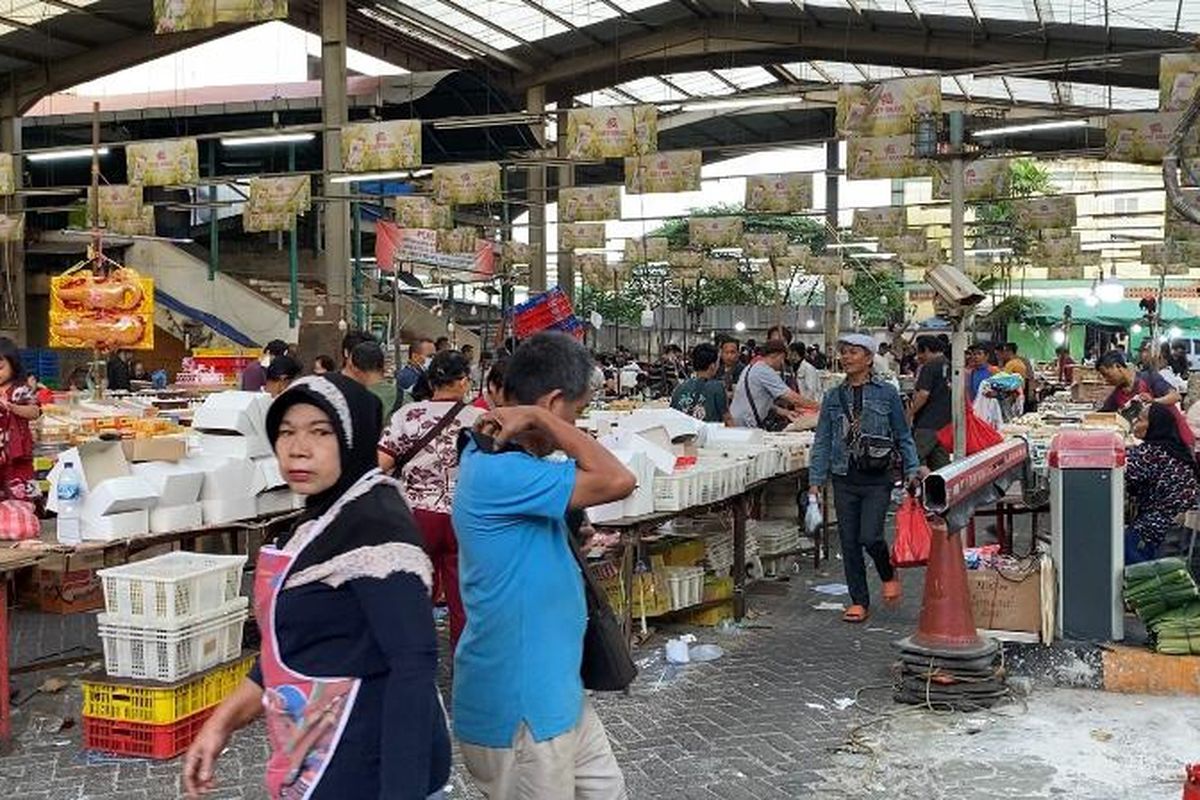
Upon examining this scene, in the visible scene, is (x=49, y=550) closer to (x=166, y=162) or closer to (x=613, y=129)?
(x=613, y=129)

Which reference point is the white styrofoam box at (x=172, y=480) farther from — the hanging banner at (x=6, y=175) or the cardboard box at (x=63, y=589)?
the hanging banner at (x=6, y=175)

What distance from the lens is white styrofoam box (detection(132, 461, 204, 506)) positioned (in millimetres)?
6121

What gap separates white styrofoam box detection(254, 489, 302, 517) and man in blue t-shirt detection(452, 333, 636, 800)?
417 cm

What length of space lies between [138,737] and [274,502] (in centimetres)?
194

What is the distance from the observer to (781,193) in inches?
732

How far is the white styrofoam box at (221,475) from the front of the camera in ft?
21.3

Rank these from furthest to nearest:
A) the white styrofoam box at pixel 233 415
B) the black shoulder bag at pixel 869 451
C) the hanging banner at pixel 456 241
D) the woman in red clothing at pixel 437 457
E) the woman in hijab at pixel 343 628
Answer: the hanging banner at pixel 456 241
the black shoulder bag at pixel 869 451
the white styrofoam box at pixel 233 415
the woman in red clothing at pixel 437 457
the woman in hijab at pixel 343 628

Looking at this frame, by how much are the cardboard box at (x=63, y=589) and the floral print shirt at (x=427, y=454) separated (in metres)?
3.18

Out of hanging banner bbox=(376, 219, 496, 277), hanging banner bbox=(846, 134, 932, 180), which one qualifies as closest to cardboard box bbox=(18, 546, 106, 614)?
hanging banner bbox=(846, 134, 932, 180)

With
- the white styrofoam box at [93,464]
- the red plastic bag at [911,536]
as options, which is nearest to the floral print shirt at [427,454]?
the white styrofoam box at [93,464]

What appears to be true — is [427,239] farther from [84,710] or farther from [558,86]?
[84,710]

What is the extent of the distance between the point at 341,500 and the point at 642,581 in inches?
195

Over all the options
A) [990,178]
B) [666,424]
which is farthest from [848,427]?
[990,178]

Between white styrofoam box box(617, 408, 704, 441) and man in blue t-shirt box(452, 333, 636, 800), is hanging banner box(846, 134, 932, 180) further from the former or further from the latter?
man in blue t-shirt box(452, 333, 636, 800)
